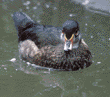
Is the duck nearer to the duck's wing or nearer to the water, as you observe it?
the duck's wing

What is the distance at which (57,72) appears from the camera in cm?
359

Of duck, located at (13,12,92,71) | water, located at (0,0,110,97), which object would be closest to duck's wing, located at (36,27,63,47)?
duck, located at (13,12,92,71)

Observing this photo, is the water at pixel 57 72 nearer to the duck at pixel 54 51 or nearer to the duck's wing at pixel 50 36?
the duck at pixel 54 51

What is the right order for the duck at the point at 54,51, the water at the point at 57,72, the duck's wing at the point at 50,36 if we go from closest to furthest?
the water at the point at 57,72 < the duck at the point at 54,51 < the duck's wing at the point at 50,36

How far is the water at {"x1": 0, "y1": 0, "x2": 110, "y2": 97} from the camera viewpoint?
3.14 m

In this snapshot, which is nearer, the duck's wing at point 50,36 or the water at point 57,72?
the water at point 57,72

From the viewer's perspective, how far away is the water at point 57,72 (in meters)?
3.14

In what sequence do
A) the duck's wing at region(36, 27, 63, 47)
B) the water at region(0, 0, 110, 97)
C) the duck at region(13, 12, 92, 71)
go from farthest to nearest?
the duck's wing at region(36, 27, 63, 47) < the duck at region(13, 12, 92, 71) < the water at region(0, 0, 110, 97)

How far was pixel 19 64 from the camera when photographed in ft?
12.4

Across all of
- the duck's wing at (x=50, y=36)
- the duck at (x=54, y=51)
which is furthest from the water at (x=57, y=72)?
the duck's wing at (x=50, y=36)

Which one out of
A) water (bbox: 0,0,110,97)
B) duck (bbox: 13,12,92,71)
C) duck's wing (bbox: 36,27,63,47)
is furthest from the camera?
duck's wing (bbox: 36,27,63,47)

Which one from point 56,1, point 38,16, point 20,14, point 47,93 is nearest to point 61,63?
point 47,93

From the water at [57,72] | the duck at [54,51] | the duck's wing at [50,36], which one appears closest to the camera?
the water at [57,72]

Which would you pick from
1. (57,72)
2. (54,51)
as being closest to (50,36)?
(54,51)
